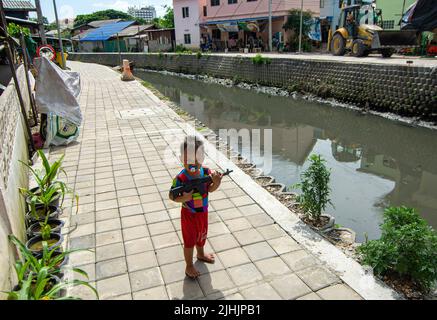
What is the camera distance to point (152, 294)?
3021mm

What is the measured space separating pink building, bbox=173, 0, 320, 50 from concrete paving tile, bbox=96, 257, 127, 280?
25559 millimetres

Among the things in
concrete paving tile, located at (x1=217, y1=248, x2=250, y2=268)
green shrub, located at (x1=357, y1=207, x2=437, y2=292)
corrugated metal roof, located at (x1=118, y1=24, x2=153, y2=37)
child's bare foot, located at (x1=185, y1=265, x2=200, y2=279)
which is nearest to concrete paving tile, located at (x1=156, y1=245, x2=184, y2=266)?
child's bare foot, located at (x1=185, y1=265, x2=200, y2=279)

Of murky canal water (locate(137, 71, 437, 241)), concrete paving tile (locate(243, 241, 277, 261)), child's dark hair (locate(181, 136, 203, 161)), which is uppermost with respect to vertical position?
child's dark hair (locate(181, 136, 203, 161))

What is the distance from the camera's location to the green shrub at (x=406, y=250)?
2.87 metres

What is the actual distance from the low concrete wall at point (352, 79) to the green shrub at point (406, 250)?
358 inches

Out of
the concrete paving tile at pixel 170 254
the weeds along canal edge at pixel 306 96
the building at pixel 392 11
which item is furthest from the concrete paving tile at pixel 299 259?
the building at pixel 392 11

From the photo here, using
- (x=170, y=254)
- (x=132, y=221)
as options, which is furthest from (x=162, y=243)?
(x=132, y=221)

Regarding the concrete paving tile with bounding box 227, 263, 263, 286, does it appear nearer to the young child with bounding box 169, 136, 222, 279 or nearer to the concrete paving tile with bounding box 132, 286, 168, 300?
the young child with bounding box 169, 136, 222, 279

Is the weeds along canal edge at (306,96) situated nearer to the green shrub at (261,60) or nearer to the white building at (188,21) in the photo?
the green shrub at (261,60)

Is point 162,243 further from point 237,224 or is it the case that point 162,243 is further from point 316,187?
point 316,187

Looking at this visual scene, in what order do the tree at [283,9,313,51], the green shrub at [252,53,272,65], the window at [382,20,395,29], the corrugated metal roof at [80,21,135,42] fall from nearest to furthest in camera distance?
the green shrub at [252,53,272,65]
the window at [382,20,395,29]
the tree at [283,9,313,51]
the corrugated metal roof at [80,21,135,42]

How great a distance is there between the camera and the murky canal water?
609 centimetres

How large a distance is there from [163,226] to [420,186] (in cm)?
570
